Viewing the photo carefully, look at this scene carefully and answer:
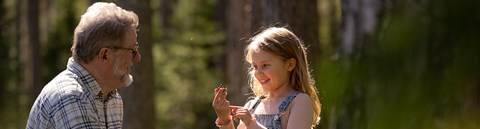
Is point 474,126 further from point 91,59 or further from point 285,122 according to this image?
point 285,122

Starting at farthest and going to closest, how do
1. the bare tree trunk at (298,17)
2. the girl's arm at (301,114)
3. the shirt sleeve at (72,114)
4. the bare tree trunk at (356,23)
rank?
the bare tree trunk at (298,17) → the girl's arm at (301,114) → the shirt sleeve at (72,114) → the bare tree trunk at (356,23)

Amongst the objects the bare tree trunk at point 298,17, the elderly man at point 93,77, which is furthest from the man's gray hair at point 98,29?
the bare tree trunk at point 298,17

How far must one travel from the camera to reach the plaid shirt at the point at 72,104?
4.09 meters

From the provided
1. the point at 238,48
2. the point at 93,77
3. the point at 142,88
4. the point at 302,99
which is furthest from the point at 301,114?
the point at 238,48

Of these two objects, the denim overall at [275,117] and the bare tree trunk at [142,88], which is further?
the bare tree trunk at [142,88]

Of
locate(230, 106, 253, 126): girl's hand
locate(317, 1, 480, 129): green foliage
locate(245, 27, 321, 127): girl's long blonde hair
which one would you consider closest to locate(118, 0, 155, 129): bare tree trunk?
locate(245, 27, 321, 127): girl's long blonde hair

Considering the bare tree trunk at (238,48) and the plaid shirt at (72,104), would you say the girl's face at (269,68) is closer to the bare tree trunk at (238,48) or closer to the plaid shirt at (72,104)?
the plaid shirt at (72,104)

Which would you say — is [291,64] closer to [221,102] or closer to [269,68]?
[269,68]

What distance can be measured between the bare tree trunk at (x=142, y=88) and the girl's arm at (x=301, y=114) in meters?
5.23

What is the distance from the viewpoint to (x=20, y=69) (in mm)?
35000

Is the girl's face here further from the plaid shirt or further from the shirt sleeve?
the shirt sleeve

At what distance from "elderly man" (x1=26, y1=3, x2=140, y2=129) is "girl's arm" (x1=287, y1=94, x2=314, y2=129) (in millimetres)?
754

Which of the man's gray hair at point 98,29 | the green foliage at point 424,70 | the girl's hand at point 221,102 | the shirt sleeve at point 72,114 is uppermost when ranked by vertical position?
the green foliage at point 424,70

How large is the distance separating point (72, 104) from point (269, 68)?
1.07 m
